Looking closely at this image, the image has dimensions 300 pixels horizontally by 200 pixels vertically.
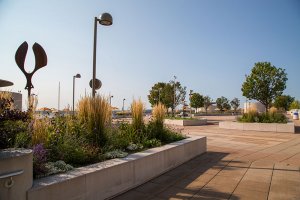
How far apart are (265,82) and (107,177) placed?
19992mm

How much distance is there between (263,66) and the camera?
21562 millimetres

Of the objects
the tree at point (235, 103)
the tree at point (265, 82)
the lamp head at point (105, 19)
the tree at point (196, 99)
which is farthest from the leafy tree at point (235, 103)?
the lamp head at point (105, 19)

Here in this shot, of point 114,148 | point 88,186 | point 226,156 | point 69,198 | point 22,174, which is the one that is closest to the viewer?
point 22,174

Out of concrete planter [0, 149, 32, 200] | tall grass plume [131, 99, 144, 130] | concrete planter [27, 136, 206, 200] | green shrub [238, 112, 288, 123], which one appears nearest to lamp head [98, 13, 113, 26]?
tall grass plume [131, 99, 144, 130]

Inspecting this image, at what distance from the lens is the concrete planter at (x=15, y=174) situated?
2.89m

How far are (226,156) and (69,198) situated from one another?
18.2 feet

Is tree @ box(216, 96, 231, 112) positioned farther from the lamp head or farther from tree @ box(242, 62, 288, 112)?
the lamp head

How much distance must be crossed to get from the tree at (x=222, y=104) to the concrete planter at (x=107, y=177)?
221 feet

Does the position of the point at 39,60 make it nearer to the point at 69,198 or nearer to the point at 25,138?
the point at 25,138

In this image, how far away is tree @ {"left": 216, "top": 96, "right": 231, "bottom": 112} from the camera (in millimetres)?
71519

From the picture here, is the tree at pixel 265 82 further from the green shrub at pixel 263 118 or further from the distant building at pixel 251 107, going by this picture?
the green shrub at pixel 263 118

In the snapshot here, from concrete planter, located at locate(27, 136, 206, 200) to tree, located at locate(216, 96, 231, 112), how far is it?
67.3 metres

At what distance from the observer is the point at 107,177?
4.27 m

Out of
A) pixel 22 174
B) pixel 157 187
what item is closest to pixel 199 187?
pixel 157 187
